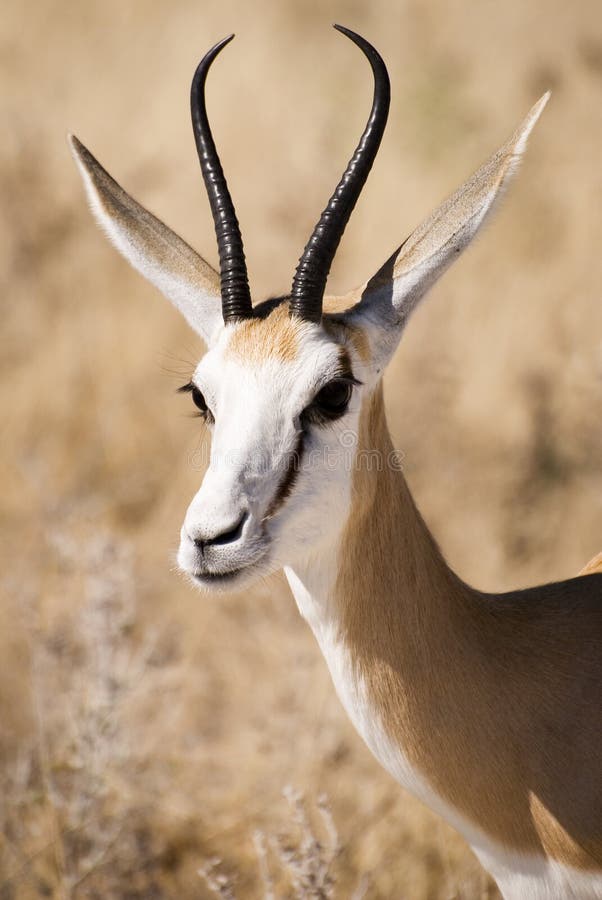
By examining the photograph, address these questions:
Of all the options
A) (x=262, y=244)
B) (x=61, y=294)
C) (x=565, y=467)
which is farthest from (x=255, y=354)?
(x=61, y=294)

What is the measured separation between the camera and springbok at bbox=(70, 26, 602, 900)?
2.95 meters

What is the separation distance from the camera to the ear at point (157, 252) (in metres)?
3.44

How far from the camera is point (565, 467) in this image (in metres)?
7.02

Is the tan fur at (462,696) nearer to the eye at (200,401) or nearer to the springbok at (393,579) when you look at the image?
the springbok at (393,579)

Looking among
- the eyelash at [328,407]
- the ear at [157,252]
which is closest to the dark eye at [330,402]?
the eyelash at [328,407]

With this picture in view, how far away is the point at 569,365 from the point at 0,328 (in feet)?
15.7

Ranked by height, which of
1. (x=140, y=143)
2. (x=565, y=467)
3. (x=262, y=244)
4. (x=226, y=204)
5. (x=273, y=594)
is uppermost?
(x=226, y=204)

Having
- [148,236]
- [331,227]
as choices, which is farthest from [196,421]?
[331,227]

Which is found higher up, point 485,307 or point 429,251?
point 429,251

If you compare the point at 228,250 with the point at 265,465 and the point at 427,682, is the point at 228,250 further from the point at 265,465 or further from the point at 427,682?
the point at 427,682

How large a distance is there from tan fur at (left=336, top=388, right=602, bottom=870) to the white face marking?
0.12m

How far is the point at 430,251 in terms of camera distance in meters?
3.08

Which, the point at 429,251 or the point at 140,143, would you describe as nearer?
the point at 429,251

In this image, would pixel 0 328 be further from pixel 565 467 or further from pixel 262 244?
pixel 565 467
